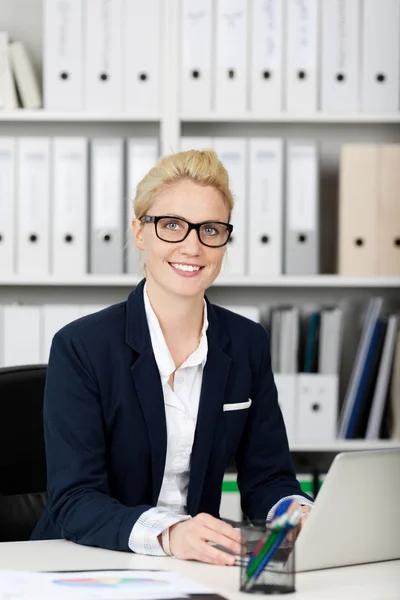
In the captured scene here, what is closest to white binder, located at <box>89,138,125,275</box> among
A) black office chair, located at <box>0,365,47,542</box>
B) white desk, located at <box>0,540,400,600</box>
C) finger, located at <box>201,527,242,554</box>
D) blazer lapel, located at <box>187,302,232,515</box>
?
black office chair, located at <box>0,365,47,542</box>

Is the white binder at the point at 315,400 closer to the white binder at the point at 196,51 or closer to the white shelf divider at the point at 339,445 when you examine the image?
the white shelf divider at the point at 339,445

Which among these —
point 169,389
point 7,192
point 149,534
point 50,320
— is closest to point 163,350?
point 169,389

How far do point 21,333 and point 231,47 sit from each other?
1.04 m

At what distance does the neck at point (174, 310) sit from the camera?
5.41 feet

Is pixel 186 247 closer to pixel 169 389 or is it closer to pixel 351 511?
pixel 169 389

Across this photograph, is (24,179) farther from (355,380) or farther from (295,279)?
(355,380)

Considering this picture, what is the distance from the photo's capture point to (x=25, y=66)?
9.09 feet

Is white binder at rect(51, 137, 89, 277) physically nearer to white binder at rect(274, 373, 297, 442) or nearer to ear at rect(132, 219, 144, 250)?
white binder at rect(274, 373, 297, 442)

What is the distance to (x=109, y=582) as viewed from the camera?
1104 millimetres

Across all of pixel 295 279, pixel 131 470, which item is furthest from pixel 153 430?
pixel 295 279

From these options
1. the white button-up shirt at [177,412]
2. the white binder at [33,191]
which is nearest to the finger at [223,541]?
the white button-up shirt at [177,412]

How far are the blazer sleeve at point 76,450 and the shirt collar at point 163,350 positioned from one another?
0.14m

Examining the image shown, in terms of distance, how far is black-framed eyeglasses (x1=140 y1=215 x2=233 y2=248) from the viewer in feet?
5.20

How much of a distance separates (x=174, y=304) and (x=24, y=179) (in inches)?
47.7
